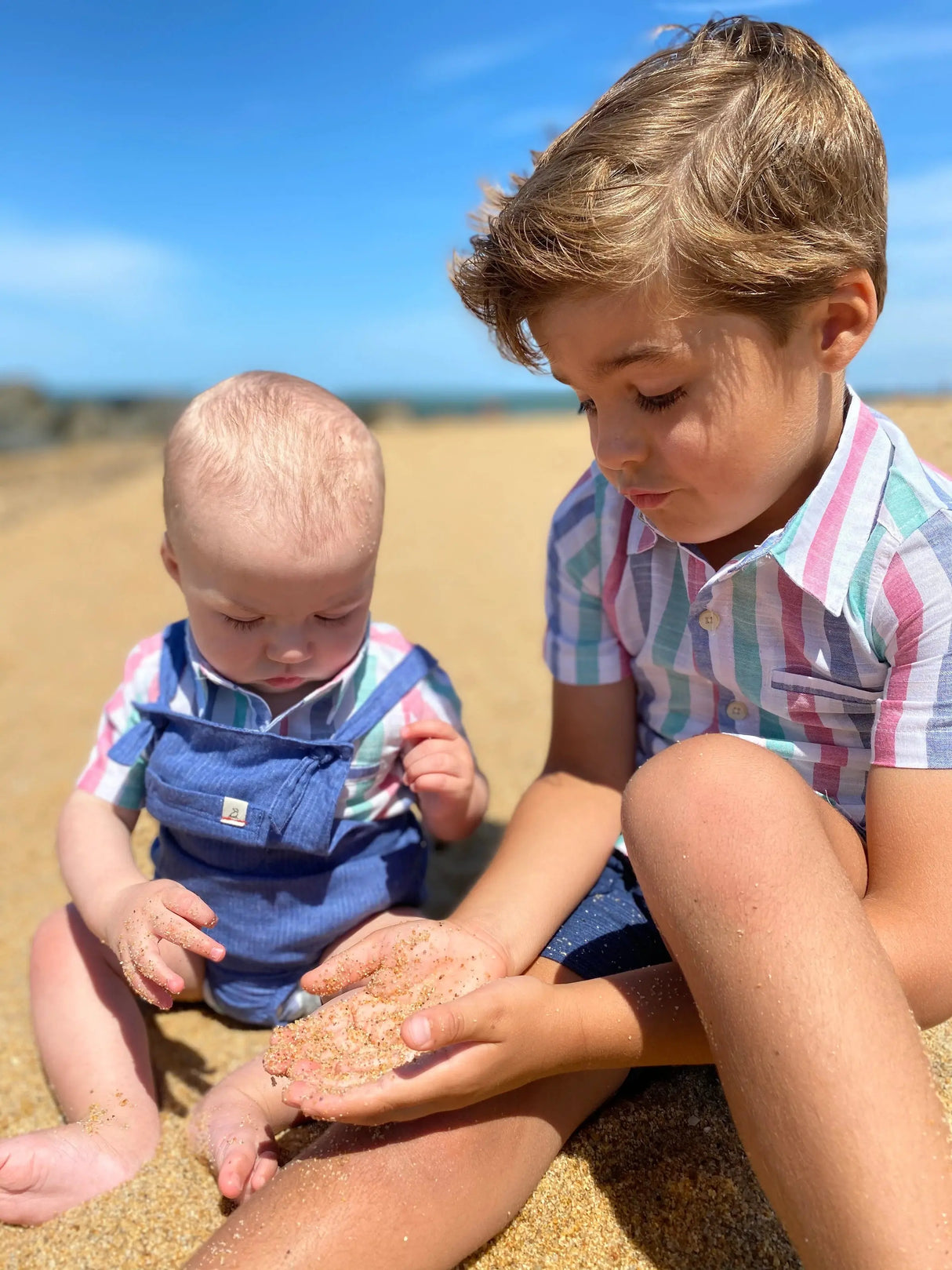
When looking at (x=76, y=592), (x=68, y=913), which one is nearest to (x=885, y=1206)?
(x=68, y=913)

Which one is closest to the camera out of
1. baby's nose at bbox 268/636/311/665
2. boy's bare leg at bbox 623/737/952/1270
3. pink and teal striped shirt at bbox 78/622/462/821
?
boy's bare leg at bbox 623/737/952/1270

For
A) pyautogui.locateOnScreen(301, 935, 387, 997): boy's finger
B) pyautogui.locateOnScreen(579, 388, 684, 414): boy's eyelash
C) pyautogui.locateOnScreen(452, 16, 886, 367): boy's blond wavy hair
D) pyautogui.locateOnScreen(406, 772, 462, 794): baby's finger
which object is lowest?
pyautogui.locateOnScreen(301, 935, 387, 997): boy's finger

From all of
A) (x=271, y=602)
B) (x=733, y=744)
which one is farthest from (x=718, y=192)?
(x=271, y=602)

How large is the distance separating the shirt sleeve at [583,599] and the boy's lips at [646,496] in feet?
0.93

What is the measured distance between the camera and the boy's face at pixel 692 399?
1.40m

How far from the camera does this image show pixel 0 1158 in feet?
4.91

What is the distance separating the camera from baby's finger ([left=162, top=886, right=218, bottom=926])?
1522 millimetres

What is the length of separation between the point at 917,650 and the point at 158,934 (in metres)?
1.13

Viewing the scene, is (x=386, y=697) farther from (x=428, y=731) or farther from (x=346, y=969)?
(x=346, y=969)

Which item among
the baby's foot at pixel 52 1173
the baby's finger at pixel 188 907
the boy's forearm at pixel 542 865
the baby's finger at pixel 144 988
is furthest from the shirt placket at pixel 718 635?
the baby's foot at pixel 52 1173

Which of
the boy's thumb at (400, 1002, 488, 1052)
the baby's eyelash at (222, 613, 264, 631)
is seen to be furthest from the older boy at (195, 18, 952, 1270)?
the baby's eyelash at (222, 613, 264, 631)

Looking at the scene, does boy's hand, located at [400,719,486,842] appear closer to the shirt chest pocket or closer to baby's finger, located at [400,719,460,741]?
baby's finger, located at [400,719,460,741]

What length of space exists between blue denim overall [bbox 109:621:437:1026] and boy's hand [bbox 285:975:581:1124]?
507 mm

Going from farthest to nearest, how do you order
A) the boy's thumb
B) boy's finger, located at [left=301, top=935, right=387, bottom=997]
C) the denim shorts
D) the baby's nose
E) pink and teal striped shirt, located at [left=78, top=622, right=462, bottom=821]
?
pink and teal striped shirt, located at [left=78, top=622, right=462, bottom=821], the baby's nose, the denim shorts, boy's finger, located at [left=301, top=935, right=387, bottom=997], the boy's thumb
